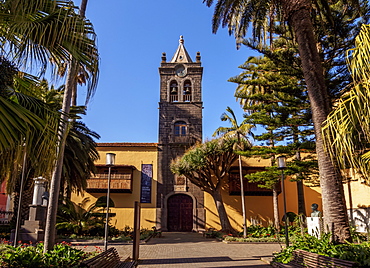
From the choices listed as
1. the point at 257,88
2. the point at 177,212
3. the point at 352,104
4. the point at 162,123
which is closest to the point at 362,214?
the point at 257,88

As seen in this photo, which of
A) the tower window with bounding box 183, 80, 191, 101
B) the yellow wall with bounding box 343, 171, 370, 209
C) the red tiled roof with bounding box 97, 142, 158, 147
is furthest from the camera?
the tower window with bounding box 183, 80, 191, 101

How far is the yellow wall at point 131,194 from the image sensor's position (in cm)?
2364

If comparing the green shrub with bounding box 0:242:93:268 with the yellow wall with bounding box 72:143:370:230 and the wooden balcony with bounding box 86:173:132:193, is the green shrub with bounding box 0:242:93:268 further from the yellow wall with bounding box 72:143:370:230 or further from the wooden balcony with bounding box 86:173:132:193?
the yellow wall with bounding box 72:143:370:230

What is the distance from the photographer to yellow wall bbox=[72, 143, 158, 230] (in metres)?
23.6

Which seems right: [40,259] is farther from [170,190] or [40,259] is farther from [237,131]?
[170,190]

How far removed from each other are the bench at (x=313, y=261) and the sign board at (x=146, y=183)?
55.0 feet

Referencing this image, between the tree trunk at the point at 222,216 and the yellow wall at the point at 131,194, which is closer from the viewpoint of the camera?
the tree trunk at the point at 222,216

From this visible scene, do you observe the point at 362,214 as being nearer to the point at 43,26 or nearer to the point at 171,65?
the point at 171,65

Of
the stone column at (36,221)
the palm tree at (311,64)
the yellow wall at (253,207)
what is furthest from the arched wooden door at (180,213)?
→ the palm tree at (311,64)

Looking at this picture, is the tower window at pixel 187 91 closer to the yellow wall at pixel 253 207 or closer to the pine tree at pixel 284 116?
the yellow wall at pixel 253 207

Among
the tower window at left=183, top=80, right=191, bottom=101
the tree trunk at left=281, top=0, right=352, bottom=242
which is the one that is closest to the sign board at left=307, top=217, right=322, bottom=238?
the tree trunk at left=281, top=0, right=352, bottom=242

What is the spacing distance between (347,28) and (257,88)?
798cm

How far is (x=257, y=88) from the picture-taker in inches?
867

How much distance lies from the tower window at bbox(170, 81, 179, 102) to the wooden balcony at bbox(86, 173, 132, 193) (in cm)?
760
